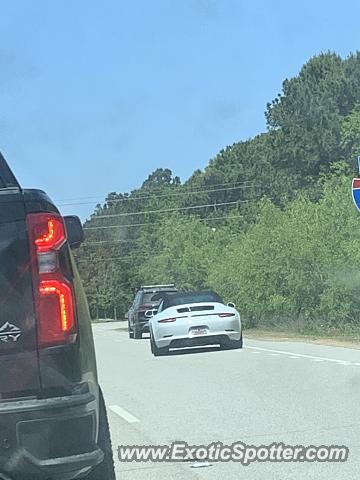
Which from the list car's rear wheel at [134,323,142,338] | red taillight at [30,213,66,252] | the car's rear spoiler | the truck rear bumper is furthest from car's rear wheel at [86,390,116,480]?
car's rear wheel at [134,323,142,338]

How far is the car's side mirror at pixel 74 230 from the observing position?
4359mm

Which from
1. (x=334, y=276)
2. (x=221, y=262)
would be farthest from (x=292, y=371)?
(x=221, y=262)

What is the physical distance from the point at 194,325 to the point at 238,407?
28.9 ft

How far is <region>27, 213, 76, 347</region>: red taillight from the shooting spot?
3.72m

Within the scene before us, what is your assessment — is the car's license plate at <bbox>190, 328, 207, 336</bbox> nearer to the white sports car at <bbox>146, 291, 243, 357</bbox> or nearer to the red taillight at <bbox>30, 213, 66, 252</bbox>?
the white sports car at <bbox>146, 291, 243, 357</bbox>

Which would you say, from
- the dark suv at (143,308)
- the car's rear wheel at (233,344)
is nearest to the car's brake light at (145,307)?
the dark suv at (143,308)

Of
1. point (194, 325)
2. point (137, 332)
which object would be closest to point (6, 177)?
point (194, 325)

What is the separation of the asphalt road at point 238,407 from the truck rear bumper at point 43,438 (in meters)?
3.68

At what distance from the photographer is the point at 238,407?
36.2 feet

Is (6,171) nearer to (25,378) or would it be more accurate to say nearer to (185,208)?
(25,378)

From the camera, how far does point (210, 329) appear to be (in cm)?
2000

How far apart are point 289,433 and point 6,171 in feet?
17.5

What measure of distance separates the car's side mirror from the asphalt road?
3.33 m

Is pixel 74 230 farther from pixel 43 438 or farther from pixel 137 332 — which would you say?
pixel 137 332
